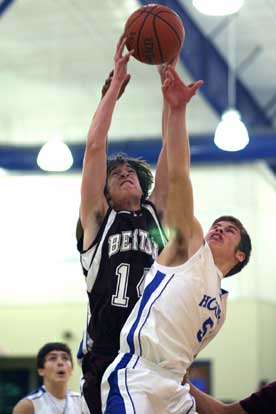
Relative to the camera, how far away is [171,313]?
178 inches

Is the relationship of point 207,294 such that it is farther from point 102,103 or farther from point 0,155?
point 0,155

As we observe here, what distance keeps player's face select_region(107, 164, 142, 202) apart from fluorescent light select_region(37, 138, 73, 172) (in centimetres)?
777

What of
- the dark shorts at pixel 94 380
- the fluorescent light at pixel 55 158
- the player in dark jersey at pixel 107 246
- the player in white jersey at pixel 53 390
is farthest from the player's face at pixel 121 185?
the fluorescent light at pixel 55 158

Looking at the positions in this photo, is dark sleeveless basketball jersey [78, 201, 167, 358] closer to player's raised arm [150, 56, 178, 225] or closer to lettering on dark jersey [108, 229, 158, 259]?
lettering on dark jersey [108, 229, 158, 259]

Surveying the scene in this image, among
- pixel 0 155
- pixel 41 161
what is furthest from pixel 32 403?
pixel 0 155

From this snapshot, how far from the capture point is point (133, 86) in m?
16.9

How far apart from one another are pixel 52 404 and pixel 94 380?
Result: 3.01 metres

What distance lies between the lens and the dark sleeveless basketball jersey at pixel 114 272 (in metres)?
4.78

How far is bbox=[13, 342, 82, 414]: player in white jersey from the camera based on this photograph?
7.69m

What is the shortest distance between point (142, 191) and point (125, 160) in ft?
0.57

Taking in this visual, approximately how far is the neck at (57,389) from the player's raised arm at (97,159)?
3115 millimetres

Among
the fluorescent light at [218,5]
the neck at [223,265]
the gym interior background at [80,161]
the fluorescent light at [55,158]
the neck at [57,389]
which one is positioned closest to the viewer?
the neck at [223,265]

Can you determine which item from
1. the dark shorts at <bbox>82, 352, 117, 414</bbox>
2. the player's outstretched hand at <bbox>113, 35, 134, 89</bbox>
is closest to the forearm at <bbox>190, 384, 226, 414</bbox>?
the dark shorts at <bbox>82, 352, 117, 414</bbox>

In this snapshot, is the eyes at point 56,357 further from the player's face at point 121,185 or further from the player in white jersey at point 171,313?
the player in white jersey at point 171,313
